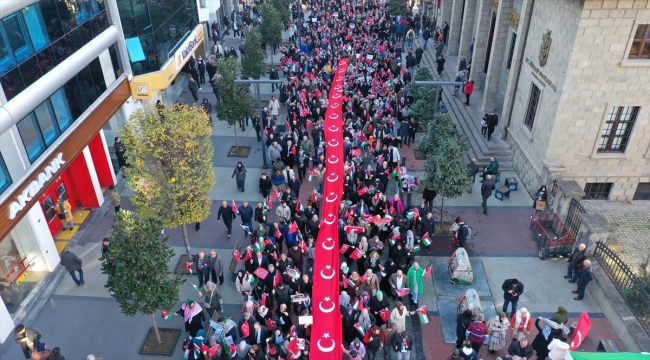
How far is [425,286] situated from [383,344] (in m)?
3.38

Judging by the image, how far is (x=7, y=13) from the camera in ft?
44.4

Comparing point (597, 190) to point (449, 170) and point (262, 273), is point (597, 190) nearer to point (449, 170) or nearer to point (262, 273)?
point (449, 170)

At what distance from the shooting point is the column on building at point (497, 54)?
23.8 meters

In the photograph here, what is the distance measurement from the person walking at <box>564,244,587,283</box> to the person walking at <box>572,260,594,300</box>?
221 mm

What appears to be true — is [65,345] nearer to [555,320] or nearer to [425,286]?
[425,286]

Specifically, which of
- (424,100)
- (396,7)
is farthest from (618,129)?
(396,7)

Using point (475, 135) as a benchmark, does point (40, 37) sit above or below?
above

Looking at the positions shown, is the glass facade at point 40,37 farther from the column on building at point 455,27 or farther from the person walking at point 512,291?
the column on building at point 455,27

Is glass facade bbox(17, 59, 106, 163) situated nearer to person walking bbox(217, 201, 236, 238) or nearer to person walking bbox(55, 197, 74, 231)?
person walking bbox(55, 197, 74, 231)

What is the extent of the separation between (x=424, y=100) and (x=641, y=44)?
28.6 feet

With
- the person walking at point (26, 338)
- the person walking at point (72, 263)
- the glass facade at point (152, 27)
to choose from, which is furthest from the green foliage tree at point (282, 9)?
the person walking at point (26, 338)

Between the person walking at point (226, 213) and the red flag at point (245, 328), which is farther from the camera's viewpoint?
the person walking at point (226, 213)

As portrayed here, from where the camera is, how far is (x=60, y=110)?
16.8 metres

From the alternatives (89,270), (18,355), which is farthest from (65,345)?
(89,270)
